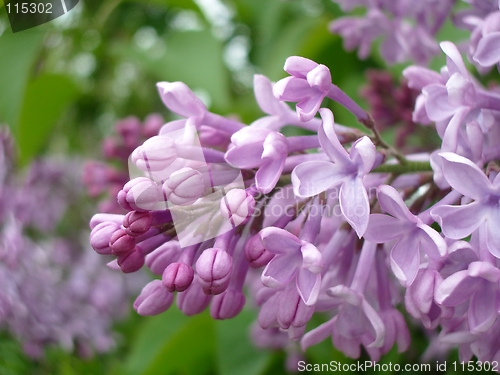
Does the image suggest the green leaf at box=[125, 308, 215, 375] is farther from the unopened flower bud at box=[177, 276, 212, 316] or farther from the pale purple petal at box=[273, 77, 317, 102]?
the pale purple petal at box=[273, 77, 317, 102]

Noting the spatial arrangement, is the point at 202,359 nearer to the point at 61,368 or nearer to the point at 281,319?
the point at 61,368

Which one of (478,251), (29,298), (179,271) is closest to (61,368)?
(29,298)

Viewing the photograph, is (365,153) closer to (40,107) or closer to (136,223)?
(136,223)

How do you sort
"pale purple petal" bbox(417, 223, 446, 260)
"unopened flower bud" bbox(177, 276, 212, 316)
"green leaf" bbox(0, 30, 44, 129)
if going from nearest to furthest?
"pale purple petal" bbox(417, 223, 446, 260) → "unopened flower bud" bbox(177, 276, 212, 316) → "green leaf" bbox(0, 30, 44, 129)

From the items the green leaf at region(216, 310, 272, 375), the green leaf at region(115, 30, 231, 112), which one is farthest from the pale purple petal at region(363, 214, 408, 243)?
the green leaf at region(115, 30, 231, 112)

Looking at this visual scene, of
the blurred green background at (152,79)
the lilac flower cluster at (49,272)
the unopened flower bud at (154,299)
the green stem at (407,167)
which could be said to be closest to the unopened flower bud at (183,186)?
the unopened flower bud at (154,299)

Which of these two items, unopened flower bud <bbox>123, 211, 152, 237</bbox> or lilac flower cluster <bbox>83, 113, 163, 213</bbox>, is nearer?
unopened flower bud <bbox>123, 211, 152, 237</bbox>

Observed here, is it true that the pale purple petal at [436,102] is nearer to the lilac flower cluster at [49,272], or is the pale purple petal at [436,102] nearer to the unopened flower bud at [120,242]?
the unopened flower bud at [120,242]

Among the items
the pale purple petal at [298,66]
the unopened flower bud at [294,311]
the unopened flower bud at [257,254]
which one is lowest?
the unopened flower bud at [294,311]
